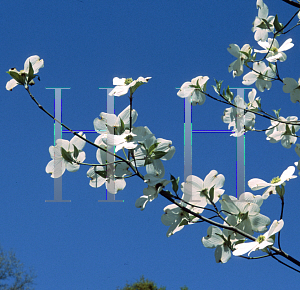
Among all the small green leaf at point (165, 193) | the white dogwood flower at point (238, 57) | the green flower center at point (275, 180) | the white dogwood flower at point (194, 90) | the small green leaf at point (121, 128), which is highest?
the white dogwood flower at point (238, 57)

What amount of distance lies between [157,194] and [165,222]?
0.37ft

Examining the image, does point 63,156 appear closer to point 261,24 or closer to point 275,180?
point 275,180

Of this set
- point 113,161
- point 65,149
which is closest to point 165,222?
point 113,161

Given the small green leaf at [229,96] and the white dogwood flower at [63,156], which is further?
the small green leaf at [229,96]

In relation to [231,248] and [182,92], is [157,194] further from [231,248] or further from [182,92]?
[182,92]

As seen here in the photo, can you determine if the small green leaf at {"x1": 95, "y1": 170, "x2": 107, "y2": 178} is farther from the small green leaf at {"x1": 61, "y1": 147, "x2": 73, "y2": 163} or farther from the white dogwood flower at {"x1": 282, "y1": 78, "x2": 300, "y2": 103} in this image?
the white dogwood flower at {"x1": 282, "y1": 78, "x2": 300, "y2": 103}

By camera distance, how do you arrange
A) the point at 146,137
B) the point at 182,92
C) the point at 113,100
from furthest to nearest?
the point at 113,100
the point at 182,92
the point at 146,137

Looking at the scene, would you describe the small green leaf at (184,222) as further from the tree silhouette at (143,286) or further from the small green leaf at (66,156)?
the tree silhouette at (143,286)

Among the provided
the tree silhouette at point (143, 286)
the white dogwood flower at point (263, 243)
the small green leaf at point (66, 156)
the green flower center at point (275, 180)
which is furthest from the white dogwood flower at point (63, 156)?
the tree silhouette at point (143, 286)

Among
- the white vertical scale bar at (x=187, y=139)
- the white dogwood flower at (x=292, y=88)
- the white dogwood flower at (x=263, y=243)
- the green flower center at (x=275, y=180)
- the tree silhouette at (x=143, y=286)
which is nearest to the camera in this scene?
the white dogwood flower at (x=263, y=243)

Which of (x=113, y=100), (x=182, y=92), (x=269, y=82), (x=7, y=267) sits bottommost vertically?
(x=7, y=267)

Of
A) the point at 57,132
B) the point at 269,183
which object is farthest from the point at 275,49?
the point at 57,132

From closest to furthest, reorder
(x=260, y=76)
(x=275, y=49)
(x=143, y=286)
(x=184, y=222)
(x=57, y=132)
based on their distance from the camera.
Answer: (x=184, y=222), (x=275, y=49), (x=260, y=76), (x=57, y=132), (x=143, y=286)

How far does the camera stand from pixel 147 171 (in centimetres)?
73
